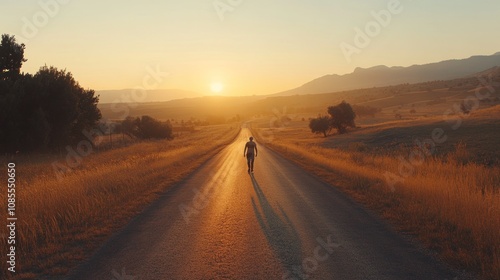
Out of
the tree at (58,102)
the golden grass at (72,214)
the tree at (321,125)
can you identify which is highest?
the tree at (58,102)

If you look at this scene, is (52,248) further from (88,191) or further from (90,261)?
(88,191)

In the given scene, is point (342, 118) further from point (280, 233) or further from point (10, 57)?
point (280, 233)

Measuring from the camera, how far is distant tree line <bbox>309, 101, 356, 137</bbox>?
6938 cm

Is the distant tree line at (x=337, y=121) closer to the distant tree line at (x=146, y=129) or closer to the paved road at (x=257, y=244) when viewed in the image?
the distant tree line at (x=146, y=129)

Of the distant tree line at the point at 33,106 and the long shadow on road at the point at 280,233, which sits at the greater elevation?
the distant tree line at the point at 33,106

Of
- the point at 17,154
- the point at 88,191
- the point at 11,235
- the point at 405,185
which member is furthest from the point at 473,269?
the point at 17,154

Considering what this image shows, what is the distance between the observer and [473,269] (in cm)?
658

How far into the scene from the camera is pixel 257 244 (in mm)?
7957

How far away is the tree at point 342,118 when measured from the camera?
227ft

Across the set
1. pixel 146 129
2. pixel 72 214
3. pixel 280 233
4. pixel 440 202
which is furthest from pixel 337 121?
pixel 72 214

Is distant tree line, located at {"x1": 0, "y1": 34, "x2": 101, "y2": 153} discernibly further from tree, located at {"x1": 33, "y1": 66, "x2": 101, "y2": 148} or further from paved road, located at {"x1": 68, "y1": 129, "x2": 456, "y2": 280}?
paved road, located at {"x1": 68, "y1": 129, "x2": 456, "y2": 280}

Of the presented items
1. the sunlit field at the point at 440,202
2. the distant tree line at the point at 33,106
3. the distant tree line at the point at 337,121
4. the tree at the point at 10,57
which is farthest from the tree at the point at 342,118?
the tree at the point at 10,57

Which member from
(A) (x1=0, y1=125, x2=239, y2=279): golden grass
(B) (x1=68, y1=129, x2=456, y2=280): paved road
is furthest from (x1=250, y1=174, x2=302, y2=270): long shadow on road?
(A) (x1=0, y1=125, x2=239, y2=279): golden grass

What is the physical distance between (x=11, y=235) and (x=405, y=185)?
40.0ft
